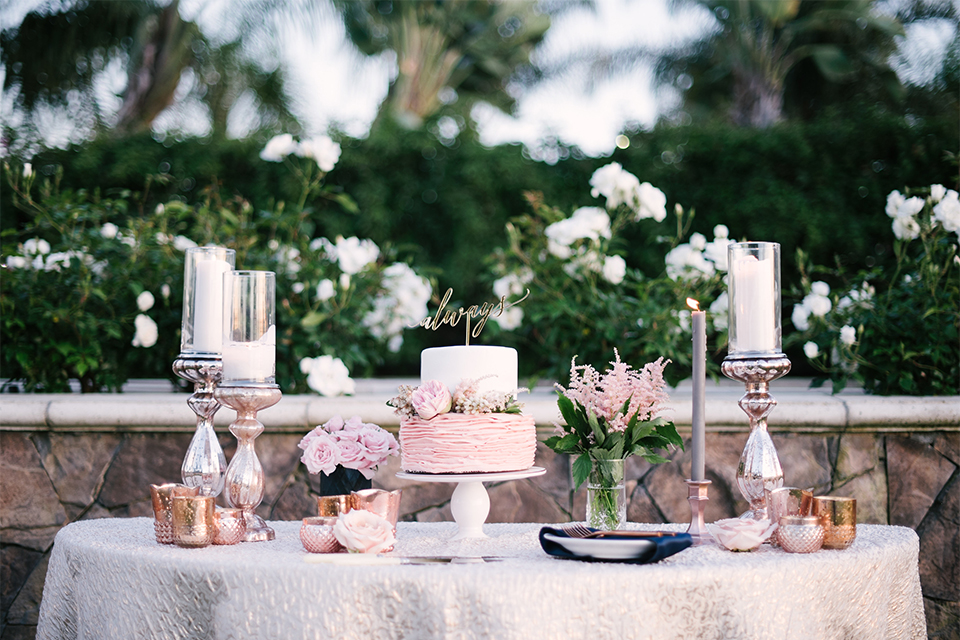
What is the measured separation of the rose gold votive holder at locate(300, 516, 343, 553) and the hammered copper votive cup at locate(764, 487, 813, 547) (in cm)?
87

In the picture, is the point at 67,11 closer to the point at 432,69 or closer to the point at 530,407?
the point at 432,69

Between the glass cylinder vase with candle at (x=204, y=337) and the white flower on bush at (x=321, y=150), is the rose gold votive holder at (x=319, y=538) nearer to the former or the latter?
the glass cylinder vase with candle at (x=204, y=337)

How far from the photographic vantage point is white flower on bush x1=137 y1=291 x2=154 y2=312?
116 inches

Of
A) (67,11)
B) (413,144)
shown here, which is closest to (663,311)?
(413,144)

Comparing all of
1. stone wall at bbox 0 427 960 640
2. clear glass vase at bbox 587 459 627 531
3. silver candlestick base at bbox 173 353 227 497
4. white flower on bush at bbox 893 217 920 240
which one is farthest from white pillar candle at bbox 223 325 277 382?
white flower on bush at bbox 893 217 920 240

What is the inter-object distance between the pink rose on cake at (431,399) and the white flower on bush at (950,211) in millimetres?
2190

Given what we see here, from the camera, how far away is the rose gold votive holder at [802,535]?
1437mm

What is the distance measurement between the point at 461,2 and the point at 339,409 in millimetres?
7015

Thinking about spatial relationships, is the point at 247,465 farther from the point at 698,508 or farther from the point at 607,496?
the point at 698,508

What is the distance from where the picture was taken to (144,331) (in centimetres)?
291

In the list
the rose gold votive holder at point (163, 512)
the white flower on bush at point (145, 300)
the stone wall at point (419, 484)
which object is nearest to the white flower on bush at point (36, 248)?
the white flower on bush at point (145, 300)

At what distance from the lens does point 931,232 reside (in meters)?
2.99

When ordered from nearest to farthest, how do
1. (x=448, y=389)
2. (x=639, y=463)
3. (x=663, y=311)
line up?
(x=448, y=389)
(x=639, y=463)
(x=663, y=311)

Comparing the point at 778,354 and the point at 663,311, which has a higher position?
the point at 663,311
